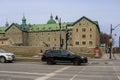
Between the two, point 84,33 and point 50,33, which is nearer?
point 84,33

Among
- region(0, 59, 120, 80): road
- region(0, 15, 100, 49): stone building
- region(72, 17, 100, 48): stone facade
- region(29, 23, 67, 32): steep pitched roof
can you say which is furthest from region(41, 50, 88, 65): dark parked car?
region(29, 23, 67, 32): steep pitched roof

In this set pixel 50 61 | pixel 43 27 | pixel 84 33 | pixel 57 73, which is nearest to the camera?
pixel 57 73

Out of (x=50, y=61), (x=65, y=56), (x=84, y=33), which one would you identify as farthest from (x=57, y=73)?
(x=84, y=33)

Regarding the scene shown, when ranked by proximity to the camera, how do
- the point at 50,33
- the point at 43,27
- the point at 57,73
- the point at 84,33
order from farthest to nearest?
the point at 43,27 → the point at 50,33 → the point at 84,33 → the point at 57,73

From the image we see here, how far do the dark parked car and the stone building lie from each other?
107 metres

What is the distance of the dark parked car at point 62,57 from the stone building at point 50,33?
351ft

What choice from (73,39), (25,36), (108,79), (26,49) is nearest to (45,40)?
(25,36)

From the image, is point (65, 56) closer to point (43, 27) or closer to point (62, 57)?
point (62, 57)

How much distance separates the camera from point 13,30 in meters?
161

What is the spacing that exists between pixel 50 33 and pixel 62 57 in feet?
415

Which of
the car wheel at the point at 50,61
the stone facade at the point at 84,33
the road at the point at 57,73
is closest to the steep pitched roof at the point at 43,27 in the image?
the stone facade at the point at 84,33

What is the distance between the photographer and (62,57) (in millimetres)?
35500

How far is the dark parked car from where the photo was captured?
35094mm

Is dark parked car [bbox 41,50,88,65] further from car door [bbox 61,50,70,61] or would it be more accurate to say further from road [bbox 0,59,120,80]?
road [bbox 0,59,120,80]
